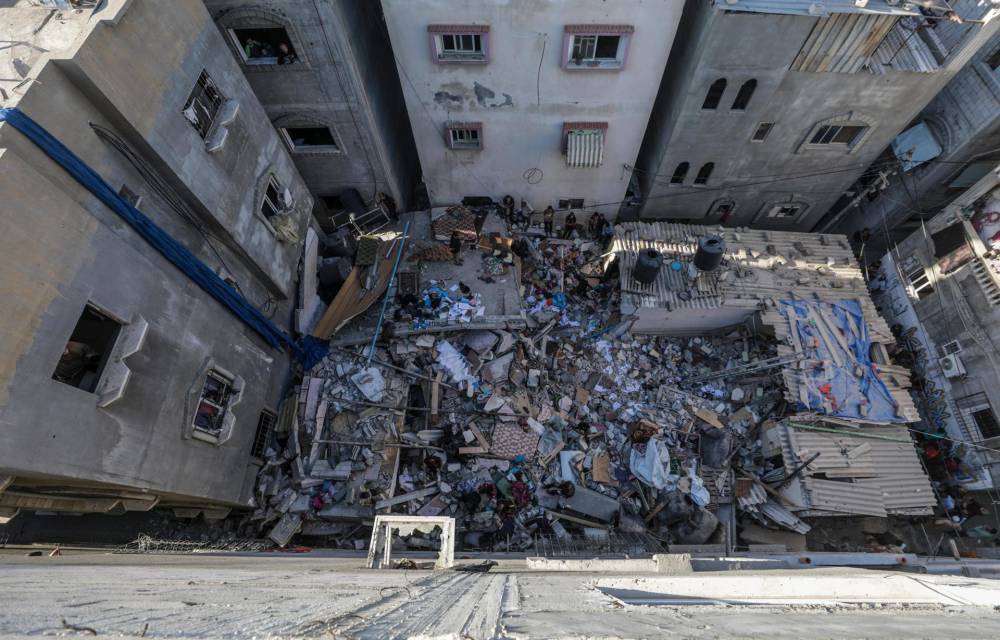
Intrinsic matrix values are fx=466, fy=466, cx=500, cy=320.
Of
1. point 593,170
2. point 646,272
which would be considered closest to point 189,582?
point 646,272

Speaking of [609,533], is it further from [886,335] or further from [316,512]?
[886,335]

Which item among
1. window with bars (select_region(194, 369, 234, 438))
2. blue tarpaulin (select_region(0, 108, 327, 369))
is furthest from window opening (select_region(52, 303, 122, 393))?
window with bars (select_region(194, 369, 234, 438))

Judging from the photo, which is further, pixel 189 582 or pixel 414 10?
pixel 414 10

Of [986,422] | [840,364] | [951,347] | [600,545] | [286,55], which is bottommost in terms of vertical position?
[600,545]

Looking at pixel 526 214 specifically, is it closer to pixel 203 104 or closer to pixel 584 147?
pixel 584 147

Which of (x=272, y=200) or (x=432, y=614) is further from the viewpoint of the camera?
(x=272, y=200)

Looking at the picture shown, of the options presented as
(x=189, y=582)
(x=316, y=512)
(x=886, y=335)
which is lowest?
(x=189, y=582)

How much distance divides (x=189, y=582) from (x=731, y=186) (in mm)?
19871

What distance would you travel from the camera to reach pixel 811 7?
11.9 m

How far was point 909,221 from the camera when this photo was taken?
19531 millimetres

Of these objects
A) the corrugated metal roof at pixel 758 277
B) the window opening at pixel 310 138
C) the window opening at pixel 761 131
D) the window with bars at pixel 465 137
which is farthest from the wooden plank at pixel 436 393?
the window opening at pixel 761 131

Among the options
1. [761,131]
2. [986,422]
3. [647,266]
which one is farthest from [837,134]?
[986,422]

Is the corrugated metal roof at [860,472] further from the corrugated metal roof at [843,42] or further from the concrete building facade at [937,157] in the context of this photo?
the corrugated metal roof at [843,42]

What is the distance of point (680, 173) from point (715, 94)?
11.6 ft
